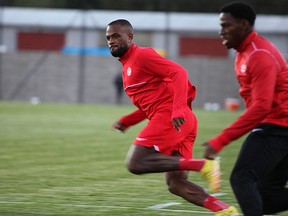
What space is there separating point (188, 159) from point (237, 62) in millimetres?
1294

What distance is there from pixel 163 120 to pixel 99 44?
40.6m

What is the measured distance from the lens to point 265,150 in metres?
7.10

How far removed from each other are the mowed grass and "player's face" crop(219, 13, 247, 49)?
9.09 ft

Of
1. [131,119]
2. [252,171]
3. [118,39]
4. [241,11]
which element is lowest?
[131,119]

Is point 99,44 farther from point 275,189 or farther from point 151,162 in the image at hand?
point 275,189

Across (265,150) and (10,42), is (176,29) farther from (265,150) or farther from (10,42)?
(265,150)

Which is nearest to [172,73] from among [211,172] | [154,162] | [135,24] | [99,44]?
[154,162]

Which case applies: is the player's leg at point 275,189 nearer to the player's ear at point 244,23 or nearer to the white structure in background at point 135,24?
the player's ear at point 244,23

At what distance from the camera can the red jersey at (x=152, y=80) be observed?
8250 mm

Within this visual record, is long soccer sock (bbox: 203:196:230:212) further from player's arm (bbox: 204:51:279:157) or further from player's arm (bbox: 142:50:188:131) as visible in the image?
player's arm (bbox: 204:51:279:157)

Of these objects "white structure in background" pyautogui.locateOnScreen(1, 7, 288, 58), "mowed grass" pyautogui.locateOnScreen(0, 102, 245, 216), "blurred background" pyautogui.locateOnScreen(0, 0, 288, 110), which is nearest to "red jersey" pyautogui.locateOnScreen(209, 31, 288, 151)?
"mowed grass" pyautogui.locateOnScreen(0, 102, 245, 216)

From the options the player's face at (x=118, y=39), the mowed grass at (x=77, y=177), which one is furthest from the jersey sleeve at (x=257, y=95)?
the mowed grass at (x=77, y=177)

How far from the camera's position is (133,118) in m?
9.04

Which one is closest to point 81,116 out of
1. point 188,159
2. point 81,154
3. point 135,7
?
point 81,154
